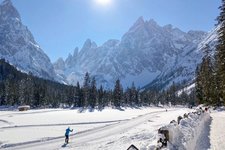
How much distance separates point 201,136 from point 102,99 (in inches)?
5325

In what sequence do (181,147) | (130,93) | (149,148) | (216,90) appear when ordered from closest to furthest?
(149,148) < (181,147) < (216,90) < (130,93)

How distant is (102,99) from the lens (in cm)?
16275

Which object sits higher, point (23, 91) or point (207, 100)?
point (23, 91)

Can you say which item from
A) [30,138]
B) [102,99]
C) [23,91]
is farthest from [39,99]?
[30,138]

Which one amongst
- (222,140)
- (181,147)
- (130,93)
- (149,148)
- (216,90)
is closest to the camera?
(149,148)

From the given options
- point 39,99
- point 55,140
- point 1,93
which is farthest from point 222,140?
point 1,93

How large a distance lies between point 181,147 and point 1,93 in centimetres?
15273

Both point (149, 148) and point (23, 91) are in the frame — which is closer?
point (149, 148)

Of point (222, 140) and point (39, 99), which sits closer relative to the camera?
point (222, 140)

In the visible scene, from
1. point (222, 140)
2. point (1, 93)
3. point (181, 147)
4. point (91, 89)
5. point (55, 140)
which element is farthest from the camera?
point (1, 93)

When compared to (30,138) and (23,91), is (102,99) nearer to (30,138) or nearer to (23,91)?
(23,91)

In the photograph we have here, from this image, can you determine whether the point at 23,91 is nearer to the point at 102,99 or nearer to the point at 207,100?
the point at 102,99

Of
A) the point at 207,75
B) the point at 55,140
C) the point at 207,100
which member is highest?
the point at 207,75

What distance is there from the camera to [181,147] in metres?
17.6
